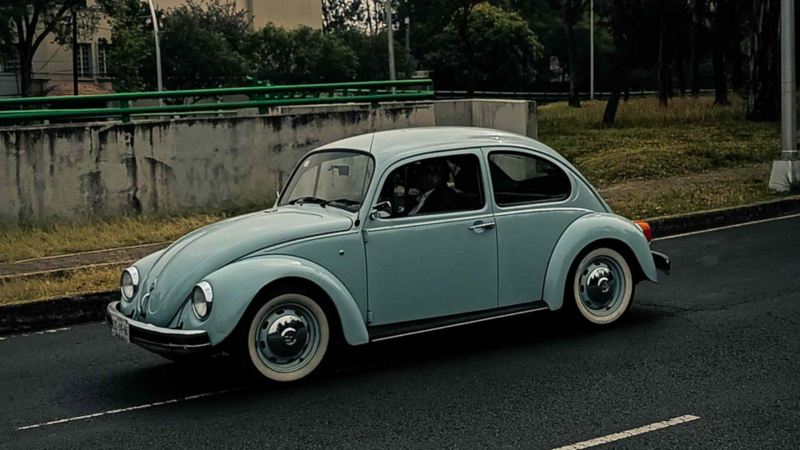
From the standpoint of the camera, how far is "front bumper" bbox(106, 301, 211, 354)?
21.7ft

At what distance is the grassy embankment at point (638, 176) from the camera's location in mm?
12773

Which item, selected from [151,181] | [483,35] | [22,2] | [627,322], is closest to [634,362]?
[627,322]

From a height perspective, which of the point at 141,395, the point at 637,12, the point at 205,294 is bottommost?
the point at 141,395

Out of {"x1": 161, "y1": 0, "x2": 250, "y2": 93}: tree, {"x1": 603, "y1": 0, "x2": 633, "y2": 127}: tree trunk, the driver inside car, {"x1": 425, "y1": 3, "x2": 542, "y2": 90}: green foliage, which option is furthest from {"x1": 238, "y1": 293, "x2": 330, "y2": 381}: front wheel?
{"x1": 425, "y1": 3, "x2": 542, "y2": 90}: green foliage

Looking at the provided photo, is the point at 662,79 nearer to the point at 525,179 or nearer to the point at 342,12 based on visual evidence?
the point at 525,179

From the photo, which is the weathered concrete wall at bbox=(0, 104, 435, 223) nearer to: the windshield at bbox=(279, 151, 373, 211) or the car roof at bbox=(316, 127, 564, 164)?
the windshield at bbox=(279, 151, 373, 211)

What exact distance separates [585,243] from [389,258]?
1.60 metres

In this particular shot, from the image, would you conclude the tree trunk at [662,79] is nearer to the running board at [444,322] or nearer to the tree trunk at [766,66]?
the tree trunk at [766,66]

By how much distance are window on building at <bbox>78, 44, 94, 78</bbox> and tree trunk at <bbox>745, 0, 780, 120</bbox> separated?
163 feet

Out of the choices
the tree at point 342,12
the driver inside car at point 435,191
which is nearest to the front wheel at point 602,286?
the driver inside car at point 435,191

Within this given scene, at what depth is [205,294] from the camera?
6672 mm

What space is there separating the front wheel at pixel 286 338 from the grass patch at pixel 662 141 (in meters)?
10.9

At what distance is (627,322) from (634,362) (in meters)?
1.24

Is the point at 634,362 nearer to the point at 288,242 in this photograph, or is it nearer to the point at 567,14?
the point at 288,242
